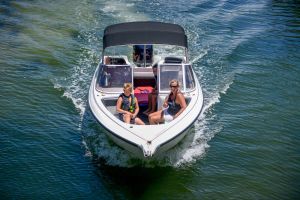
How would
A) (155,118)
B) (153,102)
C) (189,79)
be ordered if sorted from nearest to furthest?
(155,118) → (153,102) → (189,79)

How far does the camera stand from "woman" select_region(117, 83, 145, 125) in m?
11.3

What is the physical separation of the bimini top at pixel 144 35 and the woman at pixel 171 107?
176 centimetres

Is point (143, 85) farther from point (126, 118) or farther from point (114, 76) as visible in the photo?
point (126, 118)

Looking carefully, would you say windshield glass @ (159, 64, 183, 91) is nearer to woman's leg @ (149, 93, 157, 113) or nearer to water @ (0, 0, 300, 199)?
woman's leg @ (149, 93, 157, 113)

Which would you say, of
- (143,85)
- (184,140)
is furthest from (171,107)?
(143,85)

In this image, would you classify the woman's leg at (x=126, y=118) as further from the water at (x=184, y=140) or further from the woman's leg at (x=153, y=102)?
the woman's leg at (x=153, y=102)

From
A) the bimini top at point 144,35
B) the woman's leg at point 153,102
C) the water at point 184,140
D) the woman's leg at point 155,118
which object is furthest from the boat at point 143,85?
the water at point 184,140

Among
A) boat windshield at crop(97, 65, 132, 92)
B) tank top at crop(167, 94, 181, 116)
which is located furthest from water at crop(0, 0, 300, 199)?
boat windshield at crop(97, 65, 132, 92)

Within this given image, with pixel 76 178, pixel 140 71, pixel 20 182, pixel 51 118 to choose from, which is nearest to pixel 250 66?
pixel 140 71

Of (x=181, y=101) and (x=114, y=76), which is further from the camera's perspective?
(x=114, y=76)

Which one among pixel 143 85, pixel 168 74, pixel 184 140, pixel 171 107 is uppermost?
pixel 168 74

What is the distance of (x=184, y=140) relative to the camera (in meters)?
12.1

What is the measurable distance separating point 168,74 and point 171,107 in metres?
1.31

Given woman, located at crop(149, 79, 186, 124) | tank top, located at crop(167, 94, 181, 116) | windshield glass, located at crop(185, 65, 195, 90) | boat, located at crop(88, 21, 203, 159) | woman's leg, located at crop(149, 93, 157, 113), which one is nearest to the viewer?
boat, located at crop(88, 21, 203, 159)
